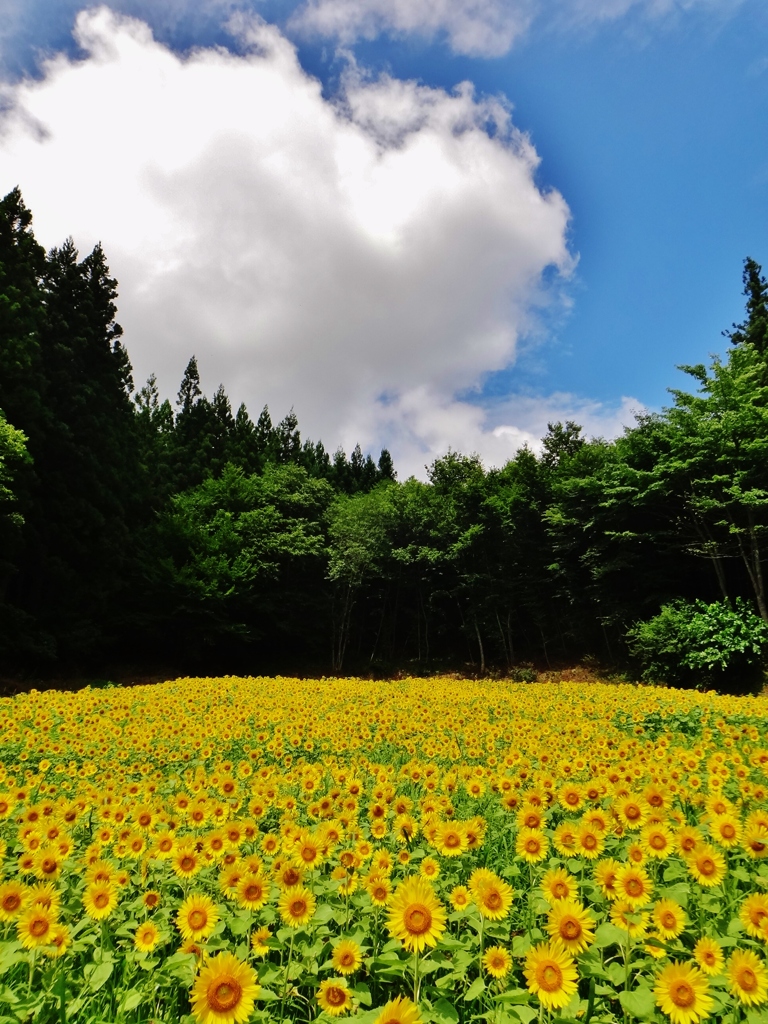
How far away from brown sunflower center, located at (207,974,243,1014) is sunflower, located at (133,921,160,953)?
56 cm

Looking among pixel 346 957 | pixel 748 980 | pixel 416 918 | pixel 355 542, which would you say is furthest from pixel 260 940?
pixel 355 542

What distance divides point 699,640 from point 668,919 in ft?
46.9

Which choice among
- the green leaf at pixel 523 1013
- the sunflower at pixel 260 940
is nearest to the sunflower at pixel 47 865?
the sunflower at pixel 260 940

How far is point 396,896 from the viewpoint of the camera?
5.58 feet

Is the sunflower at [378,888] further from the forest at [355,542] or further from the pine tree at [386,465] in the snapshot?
the pine tree at [386,465]

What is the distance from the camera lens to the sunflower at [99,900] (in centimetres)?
192

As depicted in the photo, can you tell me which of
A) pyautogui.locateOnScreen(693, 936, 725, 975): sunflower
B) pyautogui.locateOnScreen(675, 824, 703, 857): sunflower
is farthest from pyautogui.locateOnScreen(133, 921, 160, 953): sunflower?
pyautogui.locateOnScreen(675, 824, 703, 857): sunflower

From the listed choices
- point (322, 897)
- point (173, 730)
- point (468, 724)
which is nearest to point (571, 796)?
point (322, 897)

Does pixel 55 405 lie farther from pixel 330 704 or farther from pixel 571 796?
pixel 571 796

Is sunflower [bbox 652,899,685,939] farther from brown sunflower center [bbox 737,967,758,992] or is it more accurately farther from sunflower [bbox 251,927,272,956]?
sunflower [bbox 251,927,272,956]

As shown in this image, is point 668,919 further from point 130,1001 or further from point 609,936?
point 130,1001

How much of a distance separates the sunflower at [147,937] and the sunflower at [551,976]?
122 centimetres

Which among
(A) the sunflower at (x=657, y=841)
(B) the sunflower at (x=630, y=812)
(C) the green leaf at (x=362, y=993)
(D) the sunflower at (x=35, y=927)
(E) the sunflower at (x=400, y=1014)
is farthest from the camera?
(B) the sunflower at (x=630, y=812)

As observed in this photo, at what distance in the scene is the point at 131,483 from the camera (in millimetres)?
20953
